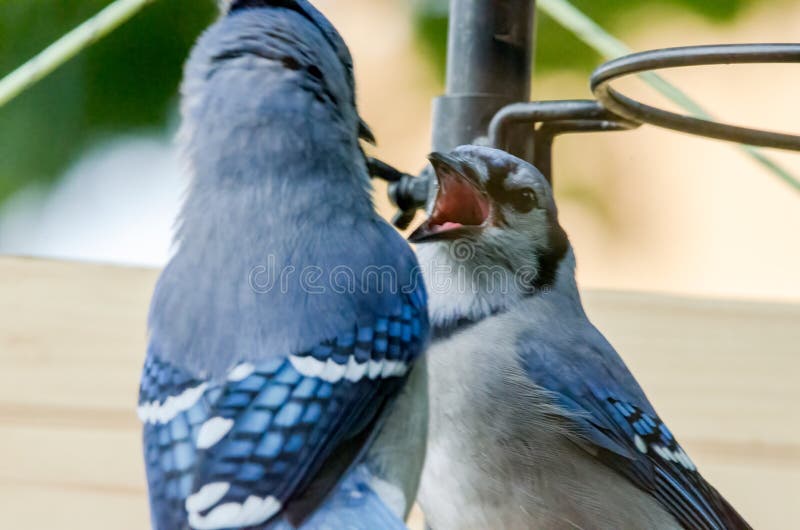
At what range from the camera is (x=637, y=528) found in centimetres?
72

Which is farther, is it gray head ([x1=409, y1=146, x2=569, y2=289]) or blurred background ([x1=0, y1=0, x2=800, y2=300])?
blurred background ([x1=0, y1=0, x2=800, y2=300])

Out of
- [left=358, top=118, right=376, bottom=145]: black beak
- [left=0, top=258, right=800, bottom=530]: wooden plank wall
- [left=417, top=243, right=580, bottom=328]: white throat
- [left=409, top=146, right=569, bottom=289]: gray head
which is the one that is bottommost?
[left=0, top=258, right=800, bottom=530]: wooden plank wall

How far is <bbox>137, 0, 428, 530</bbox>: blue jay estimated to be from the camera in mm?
493

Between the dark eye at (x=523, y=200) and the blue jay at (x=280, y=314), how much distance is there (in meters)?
0.10

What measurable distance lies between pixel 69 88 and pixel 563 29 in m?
0.43

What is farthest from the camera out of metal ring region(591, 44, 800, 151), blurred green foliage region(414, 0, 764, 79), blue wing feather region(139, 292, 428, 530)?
blurred green foliage region(414, 0, 764, 79)

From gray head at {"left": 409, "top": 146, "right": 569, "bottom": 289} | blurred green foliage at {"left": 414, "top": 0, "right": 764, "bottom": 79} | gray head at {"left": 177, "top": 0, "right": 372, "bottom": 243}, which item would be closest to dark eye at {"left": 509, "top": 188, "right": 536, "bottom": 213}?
gray head at {"left": 409, "top": 146, "right": 569, "bottom": 289}

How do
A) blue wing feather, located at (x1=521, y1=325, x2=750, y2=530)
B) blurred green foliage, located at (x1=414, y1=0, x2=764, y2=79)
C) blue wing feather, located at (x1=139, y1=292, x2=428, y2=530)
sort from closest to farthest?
blue wing feather, located at (x1=139, y1=292, x2=428, y2=530), blue wing feather, located at (x1=521, y1=325, x2=750, y2=530), blurred green foliage, located at (x1=414, y1=0, x2=764, y2=79)

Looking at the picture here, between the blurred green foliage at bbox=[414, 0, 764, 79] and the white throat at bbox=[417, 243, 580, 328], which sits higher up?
the blurred green foliage at bbox=[414, 0, 764, 79]

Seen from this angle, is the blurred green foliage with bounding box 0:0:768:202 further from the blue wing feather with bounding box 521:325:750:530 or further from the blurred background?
the blue wing feather with bounding box 521:325:750:530

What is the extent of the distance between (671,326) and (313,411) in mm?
529

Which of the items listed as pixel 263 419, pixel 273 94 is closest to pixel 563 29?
pixel 273 94

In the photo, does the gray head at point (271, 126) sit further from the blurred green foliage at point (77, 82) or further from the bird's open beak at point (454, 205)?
the blurred green foliage at point (77, 82)

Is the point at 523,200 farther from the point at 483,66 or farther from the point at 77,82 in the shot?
the point at 77,82
